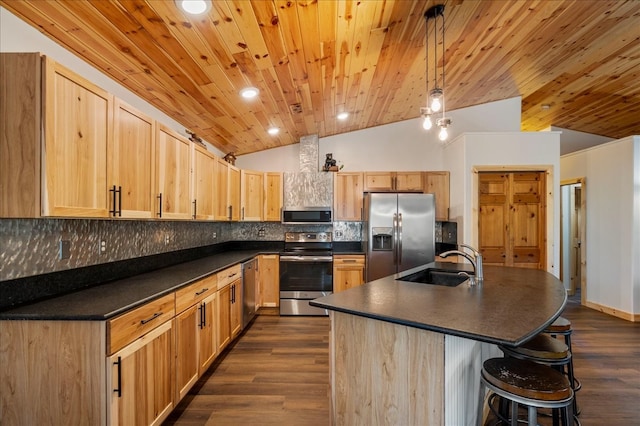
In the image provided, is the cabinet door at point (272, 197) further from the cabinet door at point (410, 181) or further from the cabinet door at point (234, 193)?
the cabinet door at point (410, 181)

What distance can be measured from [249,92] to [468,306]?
2.57m

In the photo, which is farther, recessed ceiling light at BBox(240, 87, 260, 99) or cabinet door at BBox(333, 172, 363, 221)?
cabinet door at BBox(333, 172, 363, 221)

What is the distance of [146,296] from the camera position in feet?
6.13

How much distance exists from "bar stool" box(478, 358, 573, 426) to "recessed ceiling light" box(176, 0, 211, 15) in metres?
2.53

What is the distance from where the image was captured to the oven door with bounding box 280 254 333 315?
446 centimetres

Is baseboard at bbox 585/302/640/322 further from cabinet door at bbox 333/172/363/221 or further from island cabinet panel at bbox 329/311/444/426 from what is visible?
island cabinet panel at bbox 329/311/444/426

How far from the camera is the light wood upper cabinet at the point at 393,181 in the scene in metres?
4.80

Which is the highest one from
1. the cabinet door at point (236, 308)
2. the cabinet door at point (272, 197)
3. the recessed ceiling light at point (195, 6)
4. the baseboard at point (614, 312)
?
the recessed ceiling light at point (195, 6)

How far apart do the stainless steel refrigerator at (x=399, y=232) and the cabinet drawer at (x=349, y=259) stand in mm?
196

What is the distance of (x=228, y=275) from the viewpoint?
10.8 ft

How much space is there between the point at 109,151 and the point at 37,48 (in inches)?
27.6

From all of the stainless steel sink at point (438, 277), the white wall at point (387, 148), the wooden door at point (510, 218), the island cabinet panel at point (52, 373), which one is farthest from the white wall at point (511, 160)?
Answer: the island cabinet panel at point (52, 373)

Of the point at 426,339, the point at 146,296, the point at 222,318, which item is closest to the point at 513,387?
the point at 426,339

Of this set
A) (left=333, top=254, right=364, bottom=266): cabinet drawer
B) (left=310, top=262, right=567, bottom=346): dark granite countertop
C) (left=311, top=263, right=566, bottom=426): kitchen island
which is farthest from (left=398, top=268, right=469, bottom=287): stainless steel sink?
(left=333, top=254, right=364, bottom=266): cabinet drawer
